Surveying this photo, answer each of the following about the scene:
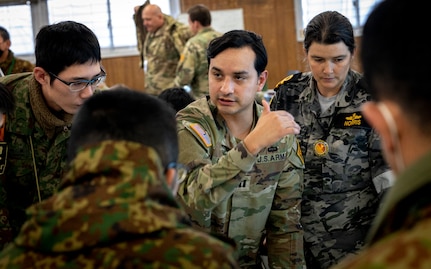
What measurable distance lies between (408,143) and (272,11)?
817 centimetres

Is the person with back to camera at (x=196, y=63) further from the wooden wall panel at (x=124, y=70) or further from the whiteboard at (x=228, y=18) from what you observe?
the wooden wall panel at (x=124, y=70)

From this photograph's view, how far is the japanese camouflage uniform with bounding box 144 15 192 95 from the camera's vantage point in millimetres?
7199

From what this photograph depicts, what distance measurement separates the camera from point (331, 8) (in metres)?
9.03

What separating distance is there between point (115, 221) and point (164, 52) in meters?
6.18

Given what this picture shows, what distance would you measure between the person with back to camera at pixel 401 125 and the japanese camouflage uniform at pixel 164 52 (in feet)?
20.3

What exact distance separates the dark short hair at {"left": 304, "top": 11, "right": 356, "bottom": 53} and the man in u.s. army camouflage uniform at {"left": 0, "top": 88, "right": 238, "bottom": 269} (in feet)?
5.13

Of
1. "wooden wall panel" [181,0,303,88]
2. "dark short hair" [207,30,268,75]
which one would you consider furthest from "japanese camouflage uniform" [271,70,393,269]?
"wooden wall panel" [181,0,303,88]

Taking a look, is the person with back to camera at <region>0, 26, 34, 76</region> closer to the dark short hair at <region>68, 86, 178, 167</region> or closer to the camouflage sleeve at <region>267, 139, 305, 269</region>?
the camouflage sleeve at <region>267, 139, 305, 269</region>

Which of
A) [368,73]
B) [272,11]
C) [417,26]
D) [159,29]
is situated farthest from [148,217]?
[272,11]

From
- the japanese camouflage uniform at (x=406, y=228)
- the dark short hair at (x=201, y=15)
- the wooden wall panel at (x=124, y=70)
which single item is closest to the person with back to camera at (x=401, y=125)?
the japanese camouflage uniform at (x=406, y=228)

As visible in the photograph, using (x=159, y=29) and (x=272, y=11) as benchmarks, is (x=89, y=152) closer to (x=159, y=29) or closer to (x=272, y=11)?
(x=159, y=29)

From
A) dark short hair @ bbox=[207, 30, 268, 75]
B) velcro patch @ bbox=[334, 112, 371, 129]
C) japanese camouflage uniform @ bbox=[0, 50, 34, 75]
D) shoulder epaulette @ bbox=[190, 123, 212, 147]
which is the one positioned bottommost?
velcro patch @ bbox=[334, 112, 371, 129]

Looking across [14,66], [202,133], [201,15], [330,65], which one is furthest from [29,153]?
[201,15]

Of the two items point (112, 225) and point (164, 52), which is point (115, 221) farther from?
point (164, 52)
